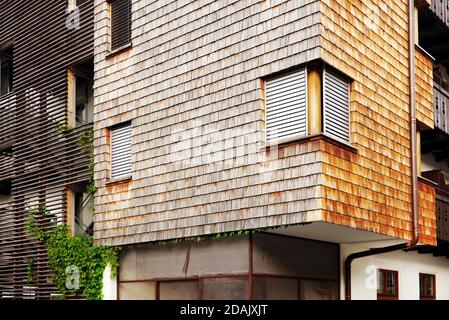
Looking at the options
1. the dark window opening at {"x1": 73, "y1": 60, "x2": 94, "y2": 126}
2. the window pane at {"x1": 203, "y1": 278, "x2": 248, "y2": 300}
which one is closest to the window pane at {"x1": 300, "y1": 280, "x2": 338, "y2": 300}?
the window pane at {"x1": 203, "y1": 278, "x2": 248, "y2": 300}

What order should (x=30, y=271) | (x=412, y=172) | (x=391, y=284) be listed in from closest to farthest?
(x=412, y=172) < (x=391, y=284) < (x=30, y=271)

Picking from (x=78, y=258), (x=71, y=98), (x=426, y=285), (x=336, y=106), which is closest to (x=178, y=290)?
(x=78, y=258)

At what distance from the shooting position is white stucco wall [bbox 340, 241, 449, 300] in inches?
653

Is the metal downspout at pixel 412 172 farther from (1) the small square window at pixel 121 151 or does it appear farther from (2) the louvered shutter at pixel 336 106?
(1) the small square window at pixel 121 151

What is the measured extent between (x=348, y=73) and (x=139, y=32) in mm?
5078

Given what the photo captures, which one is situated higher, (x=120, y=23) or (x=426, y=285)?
(x=120, y=23)

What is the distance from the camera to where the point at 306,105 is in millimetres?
13656

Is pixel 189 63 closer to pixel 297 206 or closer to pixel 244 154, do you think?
pixel 244 154

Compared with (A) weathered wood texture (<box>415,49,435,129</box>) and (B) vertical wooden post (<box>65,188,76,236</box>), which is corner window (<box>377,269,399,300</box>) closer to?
(A) weathered wood texture (<box>415,49,435,129</box>)

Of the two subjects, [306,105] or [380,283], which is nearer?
[306,105]

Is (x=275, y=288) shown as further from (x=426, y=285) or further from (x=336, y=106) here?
(x=426, y=285)

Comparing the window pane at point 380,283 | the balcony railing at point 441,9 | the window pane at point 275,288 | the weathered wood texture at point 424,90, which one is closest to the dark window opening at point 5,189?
the window pane at point 275,288

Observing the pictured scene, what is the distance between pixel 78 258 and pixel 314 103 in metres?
6.97
